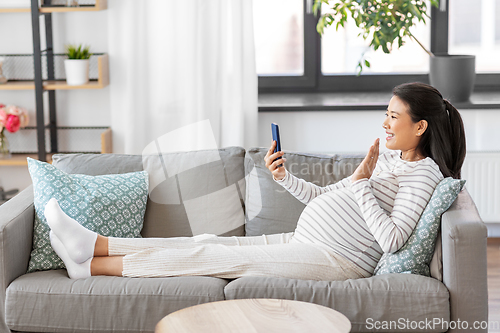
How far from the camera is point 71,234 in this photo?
1.93 meters

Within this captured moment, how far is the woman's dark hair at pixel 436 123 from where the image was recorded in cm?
196

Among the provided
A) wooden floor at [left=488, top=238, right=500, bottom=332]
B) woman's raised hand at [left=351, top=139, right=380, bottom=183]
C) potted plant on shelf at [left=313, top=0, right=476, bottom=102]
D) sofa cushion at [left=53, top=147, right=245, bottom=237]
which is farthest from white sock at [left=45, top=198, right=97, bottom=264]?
potted plant on shelf at [left=313, top=0, right=476, bottom=102]

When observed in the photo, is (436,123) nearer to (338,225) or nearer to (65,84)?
(338,225)

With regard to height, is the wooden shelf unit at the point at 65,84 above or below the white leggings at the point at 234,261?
above

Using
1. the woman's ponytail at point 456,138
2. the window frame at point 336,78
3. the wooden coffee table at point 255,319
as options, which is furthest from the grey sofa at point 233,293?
the window frame at point 336,78

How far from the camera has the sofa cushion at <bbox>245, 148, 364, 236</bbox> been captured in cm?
225

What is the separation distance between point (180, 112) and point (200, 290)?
1.56 metres

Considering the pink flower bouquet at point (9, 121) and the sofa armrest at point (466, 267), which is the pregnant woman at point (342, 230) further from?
the pink flower bouquet at point (9, 121)

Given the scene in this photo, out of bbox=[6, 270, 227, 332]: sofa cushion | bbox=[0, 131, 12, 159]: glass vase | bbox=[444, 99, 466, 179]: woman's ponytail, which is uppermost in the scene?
bbox=[444, 99, 466, 179]: woman's ponytail

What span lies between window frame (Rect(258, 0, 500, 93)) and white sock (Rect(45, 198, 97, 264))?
184cm

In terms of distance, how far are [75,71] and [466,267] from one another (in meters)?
2.20

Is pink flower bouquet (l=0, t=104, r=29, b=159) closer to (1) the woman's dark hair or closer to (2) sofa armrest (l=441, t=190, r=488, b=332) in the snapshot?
(1) the woman's dark hair

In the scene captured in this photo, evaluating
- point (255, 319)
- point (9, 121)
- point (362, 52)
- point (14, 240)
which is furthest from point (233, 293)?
point (362, 52)

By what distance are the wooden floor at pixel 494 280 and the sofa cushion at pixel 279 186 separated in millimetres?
839
